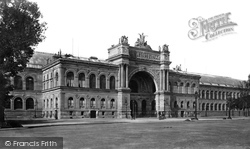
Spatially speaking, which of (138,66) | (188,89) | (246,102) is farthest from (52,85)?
(246,102)

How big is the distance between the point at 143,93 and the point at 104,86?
39.3 ft

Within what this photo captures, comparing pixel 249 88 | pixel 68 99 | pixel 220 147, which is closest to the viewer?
pixel 220 147

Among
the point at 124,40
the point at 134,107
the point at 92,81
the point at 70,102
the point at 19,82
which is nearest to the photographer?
the point at 70,102

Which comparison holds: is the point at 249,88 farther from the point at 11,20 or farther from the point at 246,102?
the point at 11,20

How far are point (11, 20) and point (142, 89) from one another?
138ft

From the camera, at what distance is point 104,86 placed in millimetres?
55156

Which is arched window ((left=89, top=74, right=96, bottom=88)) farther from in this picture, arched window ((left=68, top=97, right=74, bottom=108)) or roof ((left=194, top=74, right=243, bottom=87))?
roof ((left=194, top=74, right=243, bottom=87))

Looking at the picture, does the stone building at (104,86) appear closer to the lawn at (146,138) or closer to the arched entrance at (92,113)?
the arched entrance at (92,113)

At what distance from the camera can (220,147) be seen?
43.9 feet

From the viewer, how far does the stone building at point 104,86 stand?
165 feet

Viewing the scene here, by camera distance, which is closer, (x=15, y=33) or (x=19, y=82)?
(x=15, y=33)

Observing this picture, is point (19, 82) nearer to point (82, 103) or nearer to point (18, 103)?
point (18, 103)

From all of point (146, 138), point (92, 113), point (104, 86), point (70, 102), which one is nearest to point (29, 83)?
point (70, 102)

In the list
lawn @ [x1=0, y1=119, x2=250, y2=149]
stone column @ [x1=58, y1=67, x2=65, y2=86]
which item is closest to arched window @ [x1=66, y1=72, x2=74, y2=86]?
stone column @ [x1=58, y1=67, x2=65, y2=86]
